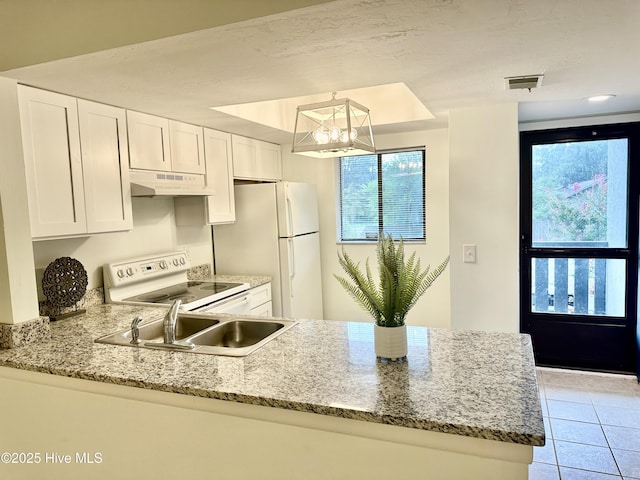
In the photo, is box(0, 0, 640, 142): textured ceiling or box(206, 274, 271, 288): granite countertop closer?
box(0, 0, 640, 142): textured ceiling

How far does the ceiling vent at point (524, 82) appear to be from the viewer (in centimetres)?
215

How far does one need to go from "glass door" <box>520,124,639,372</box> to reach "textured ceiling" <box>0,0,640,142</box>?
1122mm

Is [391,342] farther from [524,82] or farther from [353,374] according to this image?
[524,82]

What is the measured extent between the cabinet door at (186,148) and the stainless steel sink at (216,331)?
3.96 feet

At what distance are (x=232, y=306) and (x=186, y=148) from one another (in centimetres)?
121

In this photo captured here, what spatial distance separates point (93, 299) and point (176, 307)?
1146mm

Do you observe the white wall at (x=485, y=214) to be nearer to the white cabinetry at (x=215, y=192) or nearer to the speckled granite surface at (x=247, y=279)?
the speckled granite surface at (x=247, y=279)

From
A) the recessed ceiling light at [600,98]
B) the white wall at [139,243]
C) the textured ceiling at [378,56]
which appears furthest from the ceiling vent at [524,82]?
the white wall at [139,243]

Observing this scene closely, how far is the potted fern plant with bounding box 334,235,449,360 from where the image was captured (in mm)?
1498

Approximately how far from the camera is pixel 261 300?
357 centimetres

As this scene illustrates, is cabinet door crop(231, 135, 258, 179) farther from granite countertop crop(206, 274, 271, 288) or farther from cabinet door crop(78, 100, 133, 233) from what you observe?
cabinet door crop(78, 100, 133, 233)

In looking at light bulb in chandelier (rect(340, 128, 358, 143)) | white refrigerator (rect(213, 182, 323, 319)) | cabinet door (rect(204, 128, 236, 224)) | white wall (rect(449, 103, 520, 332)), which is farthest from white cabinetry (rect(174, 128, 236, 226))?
white wall (rect(449, 103, 520, 332))

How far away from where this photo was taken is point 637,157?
137 inches

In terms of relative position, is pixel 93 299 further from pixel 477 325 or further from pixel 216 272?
pixel 477 325
